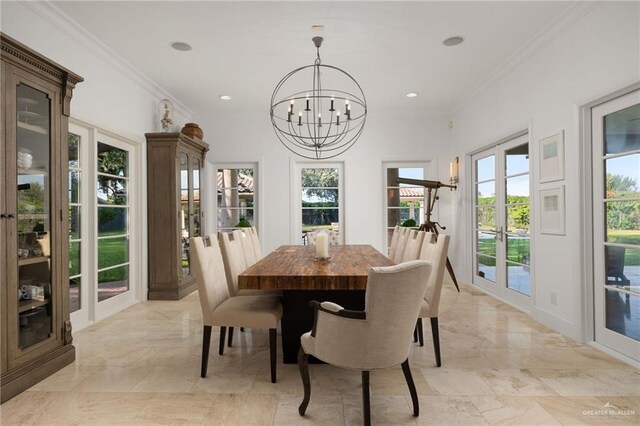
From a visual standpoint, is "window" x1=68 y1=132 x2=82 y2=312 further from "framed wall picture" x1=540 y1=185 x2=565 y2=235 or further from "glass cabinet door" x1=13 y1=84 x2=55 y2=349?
"framed wall picture" x1=540 y1=185 x2=565 y2=235

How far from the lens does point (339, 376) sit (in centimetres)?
238

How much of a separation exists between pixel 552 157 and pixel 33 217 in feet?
13.6

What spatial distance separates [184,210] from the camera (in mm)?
4898

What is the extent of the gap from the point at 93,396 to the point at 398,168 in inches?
199

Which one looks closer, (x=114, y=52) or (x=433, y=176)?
(x=114, y=52)

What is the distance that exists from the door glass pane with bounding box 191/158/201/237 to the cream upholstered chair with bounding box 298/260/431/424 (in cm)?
387

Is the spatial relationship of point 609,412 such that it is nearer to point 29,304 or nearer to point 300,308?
point 300,308

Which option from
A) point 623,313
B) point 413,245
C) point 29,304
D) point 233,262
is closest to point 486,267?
point 623,313

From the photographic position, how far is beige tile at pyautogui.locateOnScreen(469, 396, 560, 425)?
1.87 m

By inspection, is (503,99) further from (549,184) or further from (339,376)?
(339,376)

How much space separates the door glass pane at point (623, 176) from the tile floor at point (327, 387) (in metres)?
1.22

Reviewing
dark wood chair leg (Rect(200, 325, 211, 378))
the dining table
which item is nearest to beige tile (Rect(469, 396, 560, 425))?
the dining table

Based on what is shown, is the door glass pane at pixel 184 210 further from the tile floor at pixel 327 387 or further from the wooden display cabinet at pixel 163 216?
the tile floor at pixel 327 387

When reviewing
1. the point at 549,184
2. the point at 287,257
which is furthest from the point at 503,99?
the point at 287,257
